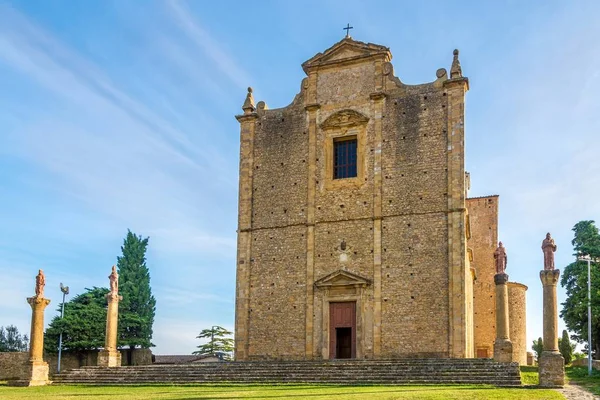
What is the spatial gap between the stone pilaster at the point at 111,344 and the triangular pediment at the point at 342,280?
8664 millimetres

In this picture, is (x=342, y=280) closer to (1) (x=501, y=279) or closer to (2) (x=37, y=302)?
(1) (x=501, y=279)

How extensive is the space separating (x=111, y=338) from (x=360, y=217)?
1148cm

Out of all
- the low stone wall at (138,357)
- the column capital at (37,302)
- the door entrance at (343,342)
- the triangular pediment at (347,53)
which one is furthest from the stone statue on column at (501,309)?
the low stone wall at (138,357)

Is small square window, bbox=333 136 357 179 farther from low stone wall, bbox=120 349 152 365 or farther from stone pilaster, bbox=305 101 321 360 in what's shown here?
low stone wall, bbox=120 349 152 365

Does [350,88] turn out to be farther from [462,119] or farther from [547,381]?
[547,381]

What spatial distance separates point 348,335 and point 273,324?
125 inches

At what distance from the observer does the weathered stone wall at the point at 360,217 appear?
28062mm

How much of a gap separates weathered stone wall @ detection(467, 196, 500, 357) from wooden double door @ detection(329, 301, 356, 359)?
9.88 m

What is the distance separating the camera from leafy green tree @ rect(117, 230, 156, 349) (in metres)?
41.5

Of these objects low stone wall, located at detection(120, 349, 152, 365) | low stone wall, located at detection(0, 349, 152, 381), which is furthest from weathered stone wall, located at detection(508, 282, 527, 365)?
low stone wall, located at detection(0, 349, 152, 381)

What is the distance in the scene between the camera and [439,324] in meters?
27.5

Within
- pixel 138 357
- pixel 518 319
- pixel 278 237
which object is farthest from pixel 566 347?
pixel 138 357

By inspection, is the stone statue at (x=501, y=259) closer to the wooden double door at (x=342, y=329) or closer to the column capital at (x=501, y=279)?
the column capital at (x=501, y=279)

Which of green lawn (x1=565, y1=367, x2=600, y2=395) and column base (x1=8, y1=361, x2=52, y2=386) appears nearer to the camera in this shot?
green lawn (x1=565, y1=367, x2=600, y2=395)
